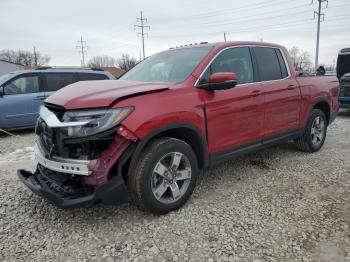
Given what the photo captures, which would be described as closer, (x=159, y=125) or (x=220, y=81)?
(x=159, y=125)

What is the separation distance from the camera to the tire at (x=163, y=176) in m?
2.98

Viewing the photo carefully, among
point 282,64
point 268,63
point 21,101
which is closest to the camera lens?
point 268,63

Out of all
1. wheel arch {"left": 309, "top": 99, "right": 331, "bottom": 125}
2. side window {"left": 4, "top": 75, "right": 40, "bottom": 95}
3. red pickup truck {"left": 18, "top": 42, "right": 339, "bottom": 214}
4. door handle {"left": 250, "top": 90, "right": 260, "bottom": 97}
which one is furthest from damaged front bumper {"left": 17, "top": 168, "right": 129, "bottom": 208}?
side window {"left": 4, "top": 75, "right": 40, "bottom": 95}

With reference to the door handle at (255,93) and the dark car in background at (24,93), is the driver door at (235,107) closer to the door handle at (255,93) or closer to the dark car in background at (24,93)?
the door handle at (255,93)

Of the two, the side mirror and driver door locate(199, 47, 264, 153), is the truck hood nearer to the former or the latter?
the side mirror

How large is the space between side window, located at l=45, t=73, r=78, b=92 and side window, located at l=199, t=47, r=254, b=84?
233 inches

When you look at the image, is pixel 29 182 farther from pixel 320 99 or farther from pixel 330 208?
pixel 320 99

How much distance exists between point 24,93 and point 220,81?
6.40 meters

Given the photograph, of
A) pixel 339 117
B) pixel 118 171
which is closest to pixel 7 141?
pixel 118 171

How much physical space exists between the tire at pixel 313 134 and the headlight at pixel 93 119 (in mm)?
3683

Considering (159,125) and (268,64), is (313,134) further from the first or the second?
(159,125)

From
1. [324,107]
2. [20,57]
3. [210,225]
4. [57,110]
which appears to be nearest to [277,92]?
[324,107]

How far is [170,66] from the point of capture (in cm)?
393

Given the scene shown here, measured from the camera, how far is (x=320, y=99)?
537 cm
